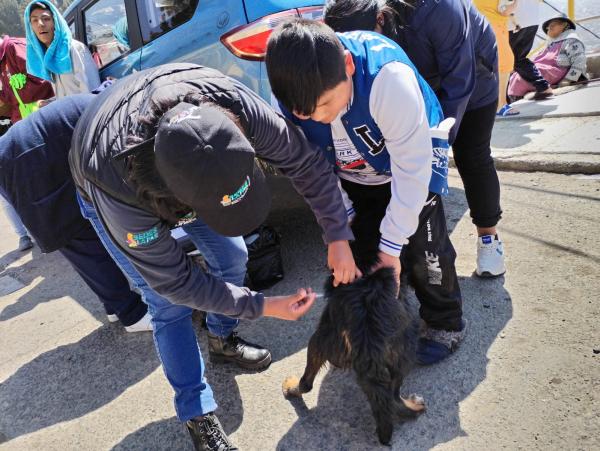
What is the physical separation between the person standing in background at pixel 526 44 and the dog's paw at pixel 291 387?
15.7 feet

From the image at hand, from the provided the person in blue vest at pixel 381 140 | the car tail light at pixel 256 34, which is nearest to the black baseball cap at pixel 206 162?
the person in blue vest at pixel 381 140

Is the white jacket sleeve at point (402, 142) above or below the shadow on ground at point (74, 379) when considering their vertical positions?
above

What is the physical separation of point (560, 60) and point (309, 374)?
5865mm

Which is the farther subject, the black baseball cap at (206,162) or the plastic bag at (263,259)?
the plastic bag at (263,259)

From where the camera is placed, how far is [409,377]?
6.93 ft

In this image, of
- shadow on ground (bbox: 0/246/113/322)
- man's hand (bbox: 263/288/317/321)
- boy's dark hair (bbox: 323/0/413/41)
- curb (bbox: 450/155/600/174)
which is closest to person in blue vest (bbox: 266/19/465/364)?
boy's dark hair (bbox: 323/0/413/41)

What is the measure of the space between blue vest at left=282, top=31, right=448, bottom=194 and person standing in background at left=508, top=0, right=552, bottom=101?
164 inches

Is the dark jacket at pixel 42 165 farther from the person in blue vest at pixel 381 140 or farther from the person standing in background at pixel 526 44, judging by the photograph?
the person standing in background at pixel 526 44

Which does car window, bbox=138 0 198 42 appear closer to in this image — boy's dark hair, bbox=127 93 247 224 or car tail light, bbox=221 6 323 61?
car tail light, bbox=221 6 323 61

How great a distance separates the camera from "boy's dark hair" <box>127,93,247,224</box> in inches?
51.7

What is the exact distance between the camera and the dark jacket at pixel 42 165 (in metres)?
2.20

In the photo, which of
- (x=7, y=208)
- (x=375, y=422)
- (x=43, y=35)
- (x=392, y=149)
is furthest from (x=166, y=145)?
(x=7, y=208)

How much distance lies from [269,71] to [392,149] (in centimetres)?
51

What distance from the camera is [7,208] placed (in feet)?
14.5
